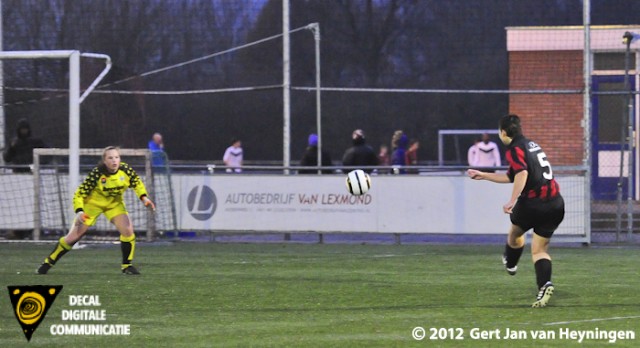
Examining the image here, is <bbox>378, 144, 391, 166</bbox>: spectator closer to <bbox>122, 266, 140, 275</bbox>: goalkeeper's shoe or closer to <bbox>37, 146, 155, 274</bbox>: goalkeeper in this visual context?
<bbox>37, 146, 155, 274</bbox>: goalkeeper

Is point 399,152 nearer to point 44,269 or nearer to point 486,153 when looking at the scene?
point 486,153

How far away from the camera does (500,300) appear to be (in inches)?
496

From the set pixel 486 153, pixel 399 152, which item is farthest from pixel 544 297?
pixel 486 153

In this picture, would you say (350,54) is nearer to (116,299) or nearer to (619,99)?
(619,99)

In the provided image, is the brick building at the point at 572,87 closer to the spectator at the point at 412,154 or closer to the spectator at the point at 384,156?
the spectator at the point at 412,154

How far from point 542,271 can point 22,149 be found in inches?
531

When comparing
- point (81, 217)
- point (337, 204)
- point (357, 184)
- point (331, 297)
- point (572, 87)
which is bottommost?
point (331, 297)

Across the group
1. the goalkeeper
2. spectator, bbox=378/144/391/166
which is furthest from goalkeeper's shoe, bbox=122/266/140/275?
spectator, bbox=378/144/391/166

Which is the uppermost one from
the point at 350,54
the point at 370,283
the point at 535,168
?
the point at 350,54

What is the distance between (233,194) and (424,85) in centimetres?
712

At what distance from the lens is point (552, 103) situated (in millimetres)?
26422

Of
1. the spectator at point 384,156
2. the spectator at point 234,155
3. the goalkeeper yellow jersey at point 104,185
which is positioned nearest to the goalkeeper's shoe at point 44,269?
the goalkeeper yellow jersey at point 104,185

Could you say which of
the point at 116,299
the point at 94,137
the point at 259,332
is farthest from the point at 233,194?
the point at 259,332

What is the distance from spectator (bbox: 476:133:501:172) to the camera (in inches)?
1023
